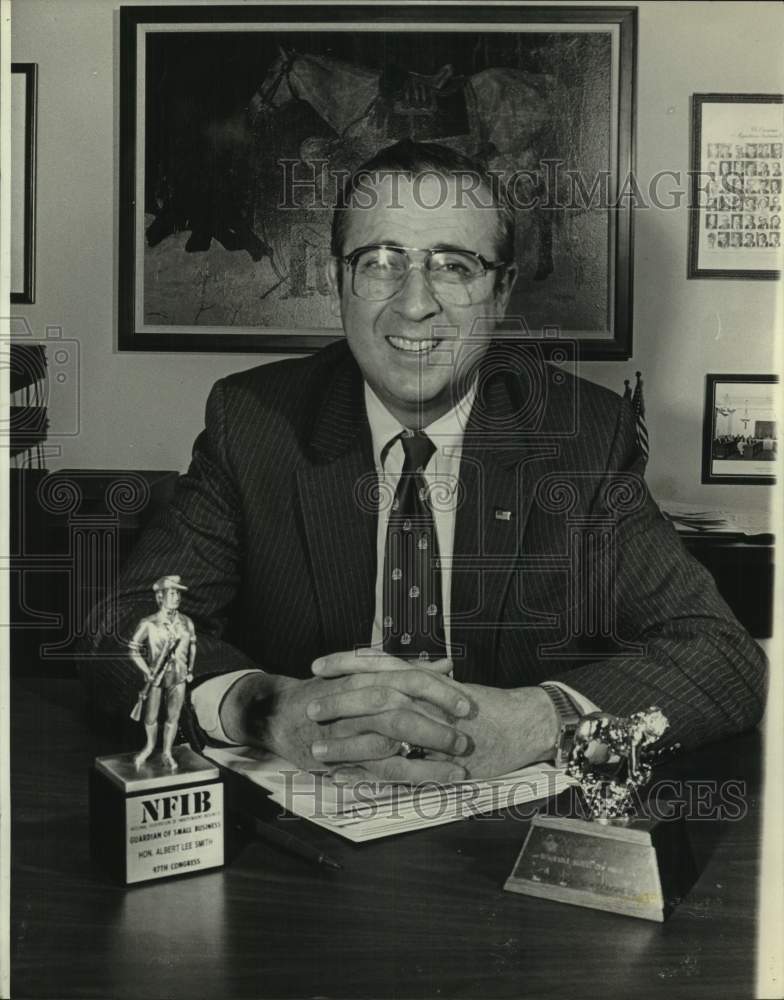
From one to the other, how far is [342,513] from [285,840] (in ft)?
2.43

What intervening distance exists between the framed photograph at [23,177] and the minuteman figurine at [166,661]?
0.76 metres

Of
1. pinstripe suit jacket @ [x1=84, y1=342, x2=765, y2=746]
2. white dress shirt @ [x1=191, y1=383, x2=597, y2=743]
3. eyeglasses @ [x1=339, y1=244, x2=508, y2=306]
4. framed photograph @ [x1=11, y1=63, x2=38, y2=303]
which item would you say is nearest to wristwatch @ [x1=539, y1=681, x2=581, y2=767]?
pinstripe suit jacket @ [x1=84, y1=342, x2=765, y2=746]

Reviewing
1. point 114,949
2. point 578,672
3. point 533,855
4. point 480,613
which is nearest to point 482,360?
point 480,613

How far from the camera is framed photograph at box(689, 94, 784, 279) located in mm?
1597

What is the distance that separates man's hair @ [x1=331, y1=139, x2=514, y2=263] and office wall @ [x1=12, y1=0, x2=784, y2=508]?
0.25 m

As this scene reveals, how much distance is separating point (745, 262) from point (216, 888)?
4.28ft

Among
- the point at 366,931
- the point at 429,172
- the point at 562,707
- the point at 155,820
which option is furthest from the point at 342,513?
the point at 366,931

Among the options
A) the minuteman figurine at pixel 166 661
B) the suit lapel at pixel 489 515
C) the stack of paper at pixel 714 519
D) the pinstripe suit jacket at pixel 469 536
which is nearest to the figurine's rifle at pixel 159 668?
the minuteman figurine at pixel 166 661

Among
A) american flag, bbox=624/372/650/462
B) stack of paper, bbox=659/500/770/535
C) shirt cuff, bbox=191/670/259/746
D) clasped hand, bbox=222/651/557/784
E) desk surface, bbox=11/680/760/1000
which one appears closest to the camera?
desk surface, bbox=11/680/760/1000

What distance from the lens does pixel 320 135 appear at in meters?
1.73

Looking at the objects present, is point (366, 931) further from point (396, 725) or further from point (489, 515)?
point (489, 515)

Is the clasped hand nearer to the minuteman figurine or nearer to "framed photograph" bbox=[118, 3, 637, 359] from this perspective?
the minuteman figurine

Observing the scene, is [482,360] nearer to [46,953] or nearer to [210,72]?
[210,72]

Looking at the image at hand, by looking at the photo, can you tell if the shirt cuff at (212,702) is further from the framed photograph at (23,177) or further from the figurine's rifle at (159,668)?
the framed photograph at (23,177)
